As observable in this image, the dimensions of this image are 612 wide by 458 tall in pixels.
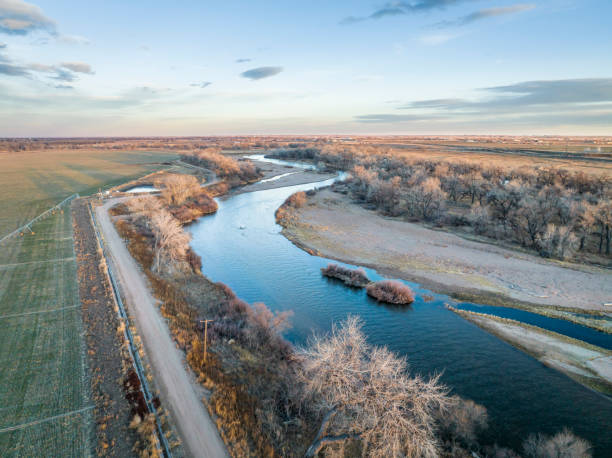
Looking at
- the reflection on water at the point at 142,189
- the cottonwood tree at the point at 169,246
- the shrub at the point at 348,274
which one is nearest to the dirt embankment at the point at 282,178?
the reflection on water at the point at 142,189

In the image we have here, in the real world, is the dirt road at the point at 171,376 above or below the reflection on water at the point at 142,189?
below

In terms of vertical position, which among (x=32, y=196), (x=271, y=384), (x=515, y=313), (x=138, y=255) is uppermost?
(x=32, y=196)

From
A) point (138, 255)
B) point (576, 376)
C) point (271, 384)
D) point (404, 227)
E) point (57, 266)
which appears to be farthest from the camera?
point (404, 227)

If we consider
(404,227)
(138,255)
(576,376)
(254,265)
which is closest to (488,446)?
(576,376)

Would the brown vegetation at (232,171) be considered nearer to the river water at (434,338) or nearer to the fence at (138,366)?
the river water at (434,338)

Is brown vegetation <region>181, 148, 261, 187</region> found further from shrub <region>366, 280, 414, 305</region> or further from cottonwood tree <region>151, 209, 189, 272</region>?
shrub <region>366, 280, 414, 305</region>

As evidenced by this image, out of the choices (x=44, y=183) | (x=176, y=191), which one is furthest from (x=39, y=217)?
(x=44, y=183)

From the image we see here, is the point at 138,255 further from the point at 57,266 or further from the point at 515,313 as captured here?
the point at 515,313
